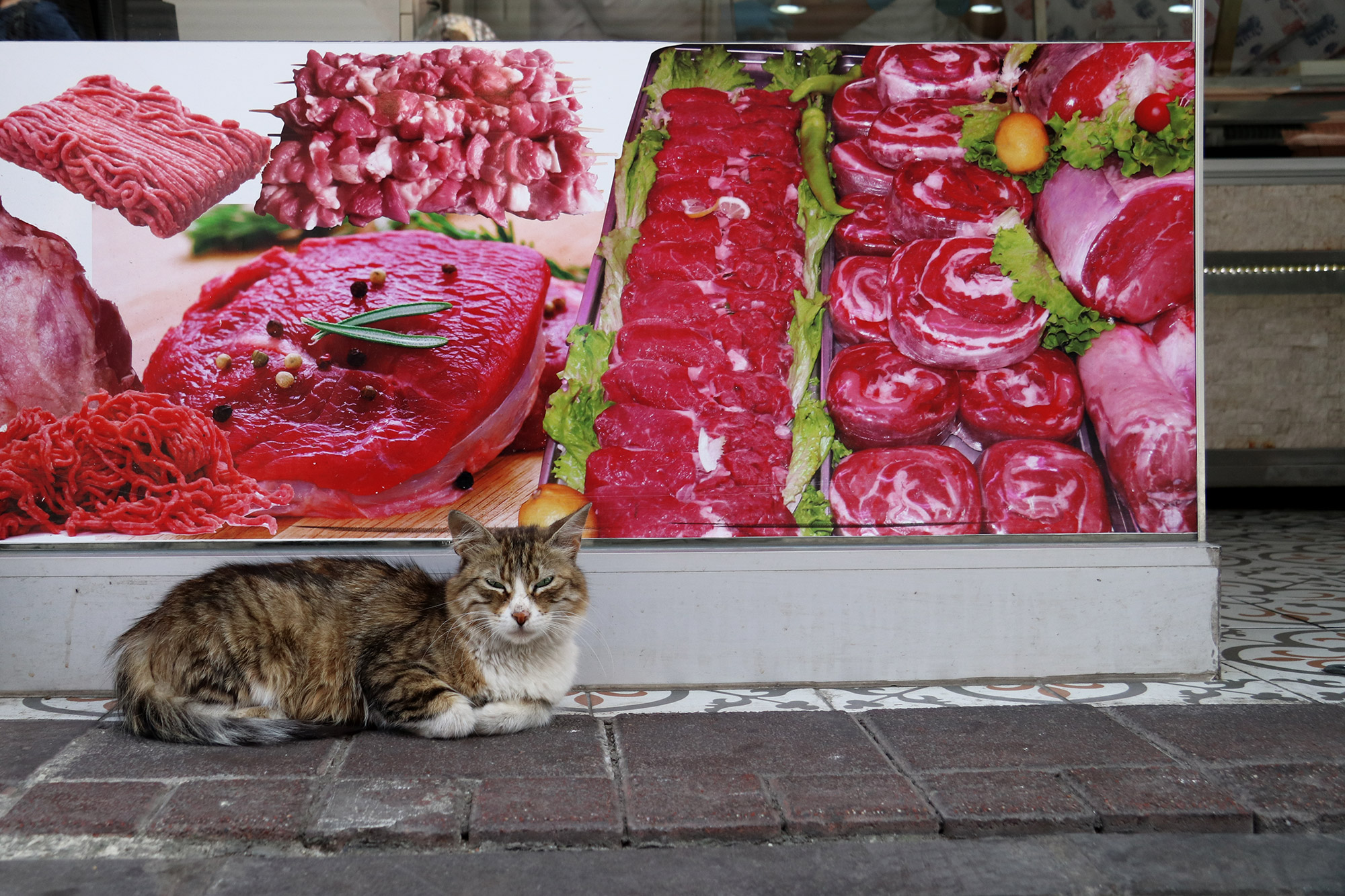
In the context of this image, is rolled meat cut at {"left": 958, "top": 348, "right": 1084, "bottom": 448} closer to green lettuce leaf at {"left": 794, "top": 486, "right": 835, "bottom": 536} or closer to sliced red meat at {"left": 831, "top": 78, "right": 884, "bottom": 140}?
green lettuce leaf at {"left": 794, "top": 486, "right": 835, "bottom": 536}

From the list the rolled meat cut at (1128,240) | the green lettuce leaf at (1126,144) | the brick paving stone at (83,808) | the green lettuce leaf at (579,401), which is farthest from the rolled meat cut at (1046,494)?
the brick paving stone at (83,808)

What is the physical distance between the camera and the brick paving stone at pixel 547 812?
92.0 inches

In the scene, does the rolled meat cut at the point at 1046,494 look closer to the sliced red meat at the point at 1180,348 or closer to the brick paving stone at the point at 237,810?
the sliced red meat at the point at 1180,348

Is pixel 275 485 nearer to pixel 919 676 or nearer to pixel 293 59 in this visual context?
pixel 293 59

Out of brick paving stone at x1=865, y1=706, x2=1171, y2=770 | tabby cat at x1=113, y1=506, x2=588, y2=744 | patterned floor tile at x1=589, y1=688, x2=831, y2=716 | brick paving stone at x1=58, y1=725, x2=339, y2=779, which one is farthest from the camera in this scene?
patterned floor tile at x1=589, y1=688, x2=831, y2=716

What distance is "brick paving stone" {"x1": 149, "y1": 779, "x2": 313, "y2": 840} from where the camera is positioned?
231 centimetres

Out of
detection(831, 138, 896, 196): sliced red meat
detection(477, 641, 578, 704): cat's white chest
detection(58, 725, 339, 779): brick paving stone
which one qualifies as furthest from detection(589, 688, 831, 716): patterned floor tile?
detection(831, 138, 896, 196): sliced red meat

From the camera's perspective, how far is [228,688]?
2881 millimetres

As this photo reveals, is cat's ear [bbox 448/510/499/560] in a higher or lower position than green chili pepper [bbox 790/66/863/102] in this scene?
lower

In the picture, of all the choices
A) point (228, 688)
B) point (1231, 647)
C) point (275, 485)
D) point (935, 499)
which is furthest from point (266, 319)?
point (1231, 647)

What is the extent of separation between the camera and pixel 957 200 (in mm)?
3568

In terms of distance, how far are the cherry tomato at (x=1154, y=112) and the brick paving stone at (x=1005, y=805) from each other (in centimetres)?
224

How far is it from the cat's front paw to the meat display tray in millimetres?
752

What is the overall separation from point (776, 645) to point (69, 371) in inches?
102
